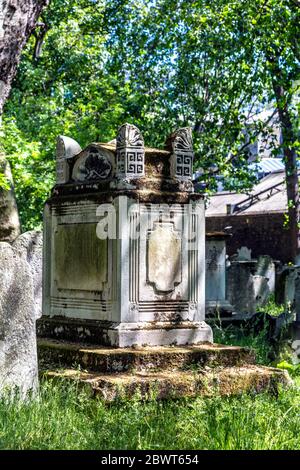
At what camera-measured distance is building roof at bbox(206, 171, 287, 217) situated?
100ft

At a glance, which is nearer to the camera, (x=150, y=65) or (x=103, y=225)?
(x=103, y=225)

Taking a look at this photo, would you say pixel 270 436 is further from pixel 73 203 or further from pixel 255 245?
pixel 255 245

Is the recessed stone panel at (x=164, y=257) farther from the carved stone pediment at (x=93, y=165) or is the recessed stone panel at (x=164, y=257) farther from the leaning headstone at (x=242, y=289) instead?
the leaning headstone at (x=242, y=289)

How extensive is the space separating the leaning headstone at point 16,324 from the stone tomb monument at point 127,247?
1644 millimetres

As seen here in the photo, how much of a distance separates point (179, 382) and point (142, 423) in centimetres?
120

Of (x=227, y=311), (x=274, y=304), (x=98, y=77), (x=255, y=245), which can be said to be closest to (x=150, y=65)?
(x=98, y=77)

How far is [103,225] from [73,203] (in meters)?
0.63

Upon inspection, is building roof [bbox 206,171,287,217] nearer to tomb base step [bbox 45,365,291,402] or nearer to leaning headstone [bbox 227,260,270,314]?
leaning headstone [bbox 227,260,270,314]

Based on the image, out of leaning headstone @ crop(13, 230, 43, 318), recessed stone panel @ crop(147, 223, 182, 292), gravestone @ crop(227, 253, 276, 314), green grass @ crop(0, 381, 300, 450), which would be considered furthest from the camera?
gravestone @ crop(227, 253, 276, 314)

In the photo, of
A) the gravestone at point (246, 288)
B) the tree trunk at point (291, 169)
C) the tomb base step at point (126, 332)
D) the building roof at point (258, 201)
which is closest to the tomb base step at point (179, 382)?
the tomb base step at point (126, 332)

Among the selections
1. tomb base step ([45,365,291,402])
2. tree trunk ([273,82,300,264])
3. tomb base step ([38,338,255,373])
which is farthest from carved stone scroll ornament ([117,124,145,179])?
tree trunk ([273,82,300,264])

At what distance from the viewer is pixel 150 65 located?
816 inches

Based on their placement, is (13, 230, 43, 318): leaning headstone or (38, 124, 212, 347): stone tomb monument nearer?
(38, 124, 212, 347): stone tomb monument

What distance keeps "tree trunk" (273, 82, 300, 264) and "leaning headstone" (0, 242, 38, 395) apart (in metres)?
12.6
